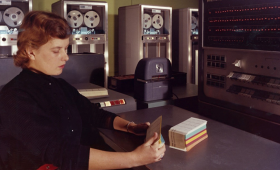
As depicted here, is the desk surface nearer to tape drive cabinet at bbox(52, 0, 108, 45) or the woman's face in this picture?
the woman's face

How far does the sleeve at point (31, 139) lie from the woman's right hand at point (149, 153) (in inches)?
6.2

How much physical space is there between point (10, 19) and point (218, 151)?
2.78 m

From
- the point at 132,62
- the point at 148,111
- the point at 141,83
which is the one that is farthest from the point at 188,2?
the point at 148,111

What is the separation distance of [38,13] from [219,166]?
80 cm

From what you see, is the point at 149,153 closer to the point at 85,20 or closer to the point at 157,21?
the point at 85,20

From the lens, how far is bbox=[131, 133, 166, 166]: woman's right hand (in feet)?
2.89

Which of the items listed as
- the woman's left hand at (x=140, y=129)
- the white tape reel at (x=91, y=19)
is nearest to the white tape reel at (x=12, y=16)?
the white tape reel at (x=91, y=19)

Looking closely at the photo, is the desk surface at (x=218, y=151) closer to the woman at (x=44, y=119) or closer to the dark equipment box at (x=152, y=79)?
the woman at (x=44, y=119)

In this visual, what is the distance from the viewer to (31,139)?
89 cm

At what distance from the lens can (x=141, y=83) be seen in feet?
6.04

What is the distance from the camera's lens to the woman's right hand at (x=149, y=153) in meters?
0.88

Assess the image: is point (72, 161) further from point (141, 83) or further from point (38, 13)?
point (141, 83)

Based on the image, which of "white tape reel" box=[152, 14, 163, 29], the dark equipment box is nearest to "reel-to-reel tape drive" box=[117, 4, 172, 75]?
"white tape reel" box=[152, 14, 163, 29]

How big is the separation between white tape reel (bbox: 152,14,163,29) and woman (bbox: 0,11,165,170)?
9.61ft
